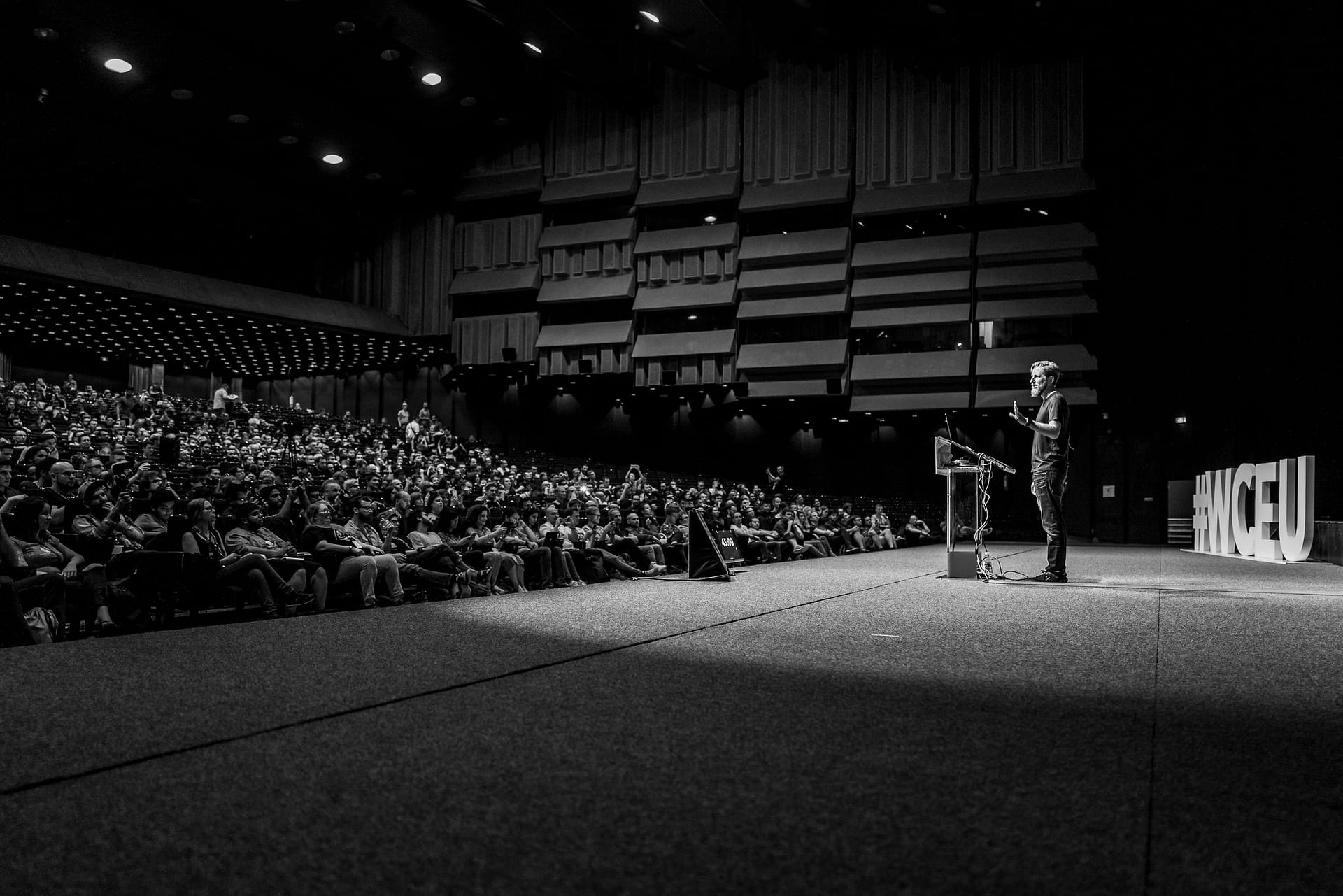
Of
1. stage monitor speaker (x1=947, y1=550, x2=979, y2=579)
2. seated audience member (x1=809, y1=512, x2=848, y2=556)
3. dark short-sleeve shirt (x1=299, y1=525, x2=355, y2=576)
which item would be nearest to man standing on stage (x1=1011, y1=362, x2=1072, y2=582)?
stage monitor speaker (x1=947, y1=550, x2=979, y2=579)

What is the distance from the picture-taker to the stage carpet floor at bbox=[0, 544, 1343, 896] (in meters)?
1.79

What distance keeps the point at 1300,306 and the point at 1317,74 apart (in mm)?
5350

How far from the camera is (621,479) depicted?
88.6 feet

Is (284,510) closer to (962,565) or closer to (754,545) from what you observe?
(962,565)

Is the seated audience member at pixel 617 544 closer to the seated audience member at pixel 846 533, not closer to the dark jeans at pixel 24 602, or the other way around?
the dark jeans at pixel 24 602

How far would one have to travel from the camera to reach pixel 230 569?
22.3ft

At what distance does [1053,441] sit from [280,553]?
21.9ft

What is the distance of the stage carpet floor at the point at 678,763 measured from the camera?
1.79 m

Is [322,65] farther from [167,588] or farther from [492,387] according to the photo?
[167,588]

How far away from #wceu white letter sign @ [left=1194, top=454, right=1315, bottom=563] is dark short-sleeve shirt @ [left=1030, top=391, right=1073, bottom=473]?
6204 millimetres

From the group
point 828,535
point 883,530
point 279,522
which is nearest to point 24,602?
point 279,522

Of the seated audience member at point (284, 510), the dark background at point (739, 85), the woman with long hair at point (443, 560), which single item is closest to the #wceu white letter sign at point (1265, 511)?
the dark background at point (739, 85)

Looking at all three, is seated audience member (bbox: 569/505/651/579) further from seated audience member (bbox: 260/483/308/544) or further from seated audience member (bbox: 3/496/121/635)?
seated audience member (bbox: 3/496/121/635)

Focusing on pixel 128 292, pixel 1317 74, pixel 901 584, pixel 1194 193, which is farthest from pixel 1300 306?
pixel 128 292
